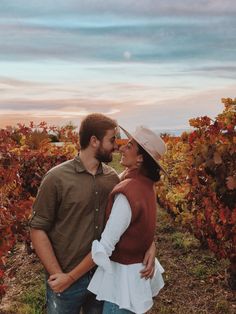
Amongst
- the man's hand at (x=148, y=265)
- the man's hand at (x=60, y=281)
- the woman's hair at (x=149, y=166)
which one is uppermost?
the woman's hair at (x=149, y=166)

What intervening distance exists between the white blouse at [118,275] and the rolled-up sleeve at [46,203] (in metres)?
0.42

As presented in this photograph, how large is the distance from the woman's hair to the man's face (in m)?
0.21

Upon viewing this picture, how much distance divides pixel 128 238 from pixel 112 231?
7.6 inches

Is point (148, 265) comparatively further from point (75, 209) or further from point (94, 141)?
point (94, 141)

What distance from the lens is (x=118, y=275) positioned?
3426 mm

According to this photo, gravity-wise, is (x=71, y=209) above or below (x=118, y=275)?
above

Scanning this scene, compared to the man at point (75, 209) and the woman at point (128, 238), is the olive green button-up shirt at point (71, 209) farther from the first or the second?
the woman at point (128, 238)

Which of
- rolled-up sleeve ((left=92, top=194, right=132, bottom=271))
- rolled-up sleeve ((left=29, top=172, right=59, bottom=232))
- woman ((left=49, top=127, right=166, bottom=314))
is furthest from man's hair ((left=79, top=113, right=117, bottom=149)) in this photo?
rolled-up sleeve ((left=92, top=194, right=132, bottom=271))

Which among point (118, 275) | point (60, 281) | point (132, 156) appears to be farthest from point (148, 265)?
point (132, 156)

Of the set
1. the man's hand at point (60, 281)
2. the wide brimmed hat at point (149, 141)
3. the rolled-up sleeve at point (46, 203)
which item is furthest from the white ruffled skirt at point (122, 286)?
the wide brimmed hat at point (149, 141)

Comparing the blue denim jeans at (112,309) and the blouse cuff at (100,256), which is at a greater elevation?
the blouse cuff at (100,256)

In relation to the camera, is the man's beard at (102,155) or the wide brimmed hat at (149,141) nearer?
the wide brimmed hat at (149,141)

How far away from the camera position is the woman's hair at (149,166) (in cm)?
348

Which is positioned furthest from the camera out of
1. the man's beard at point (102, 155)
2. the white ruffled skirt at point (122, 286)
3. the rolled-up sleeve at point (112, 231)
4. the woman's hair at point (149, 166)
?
the man's beard at point (102, 155)
